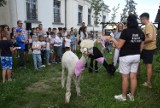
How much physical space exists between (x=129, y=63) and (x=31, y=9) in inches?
493

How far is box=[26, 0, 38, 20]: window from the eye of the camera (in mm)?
15716

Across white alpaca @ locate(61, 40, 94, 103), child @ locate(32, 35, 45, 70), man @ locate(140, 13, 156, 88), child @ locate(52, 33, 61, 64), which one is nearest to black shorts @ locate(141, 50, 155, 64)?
man @ locate(140, 13, 156, 88)

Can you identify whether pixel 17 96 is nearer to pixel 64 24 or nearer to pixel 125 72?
pixel 125 72

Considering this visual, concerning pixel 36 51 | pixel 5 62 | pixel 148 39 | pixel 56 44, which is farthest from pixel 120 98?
pixel 56 44

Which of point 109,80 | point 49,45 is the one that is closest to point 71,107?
point 109,80

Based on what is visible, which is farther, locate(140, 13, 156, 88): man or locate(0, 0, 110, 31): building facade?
locate(0, 0, 110, 31): building facade

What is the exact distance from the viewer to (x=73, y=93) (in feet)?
19.3

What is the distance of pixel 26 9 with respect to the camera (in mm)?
15406

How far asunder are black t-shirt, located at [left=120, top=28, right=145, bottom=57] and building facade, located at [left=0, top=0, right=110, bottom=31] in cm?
1070

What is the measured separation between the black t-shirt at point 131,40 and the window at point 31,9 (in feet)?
39.2

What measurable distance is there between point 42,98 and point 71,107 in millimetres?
959

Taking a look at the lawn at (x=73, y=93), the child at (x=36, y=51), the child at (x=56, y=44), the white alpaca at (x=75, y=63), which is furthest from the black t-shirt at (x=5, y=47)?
the child at (x=56, y=44)

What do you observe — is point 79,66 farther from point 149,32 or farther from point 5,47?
point 5,47

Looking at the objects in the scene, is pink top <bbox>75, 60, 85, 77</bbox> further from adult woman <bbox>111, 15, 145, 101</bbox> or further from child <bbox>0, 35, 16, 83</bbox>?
child <bbox>0, 35, 16, 83</bbox>
